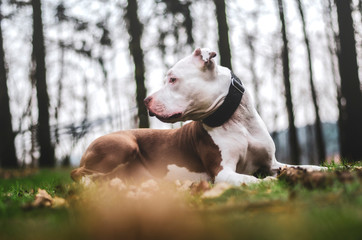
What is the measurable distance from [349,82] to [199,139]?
5286 mm

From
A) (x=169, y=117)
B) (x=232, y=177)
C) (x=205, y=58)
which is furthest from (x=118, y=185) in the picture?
(x=205, y=58)

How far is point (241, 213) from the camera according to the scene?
5.29 ft

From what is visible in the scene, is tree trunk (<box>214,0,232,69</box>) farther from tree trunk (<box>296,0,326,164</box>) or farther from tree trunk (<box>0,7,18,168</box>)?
tree trunk (<box>0,7,18,168</box>)

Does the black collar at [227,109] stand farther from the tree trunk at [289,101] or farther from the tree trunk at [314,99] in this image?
the tree trunk at [314,99]

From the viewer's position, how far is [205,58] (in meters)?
3.44

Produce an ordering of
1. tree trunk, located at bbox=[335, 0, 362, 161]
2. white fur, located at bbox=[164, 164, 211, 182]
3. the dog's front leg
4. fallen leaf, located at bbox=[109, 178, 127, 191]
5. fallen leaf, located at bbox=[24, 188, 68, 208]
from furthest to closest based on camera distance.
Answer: tree trunk, located at bbox=[335, 0, 362, 161], white fur, located at bbox=[164, 164, 211, 182], the dog's front leg, fallen leaf, located at bbox=[109, 178, 127, 191], fallen leaf, located at bbox=[24, 188, 68, 208]

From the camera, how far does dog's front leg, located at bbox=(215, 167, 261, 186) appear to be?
9.77ft

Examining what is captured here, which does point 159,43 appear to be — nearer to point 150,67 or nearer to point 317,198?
point 150,67

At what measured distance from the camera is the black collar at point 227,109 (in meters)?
3.45

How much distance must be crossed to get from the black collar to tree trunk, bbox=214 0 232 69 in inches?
162

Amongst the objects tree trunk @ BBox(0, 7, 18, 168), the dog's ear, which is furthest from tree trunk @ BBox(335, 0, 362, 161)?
tree trunk @ BBox(0, 7, 18, 168)

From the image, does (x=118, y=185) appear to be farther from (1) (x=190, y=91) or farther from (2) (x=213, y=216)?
(2) (x=213, y=216)

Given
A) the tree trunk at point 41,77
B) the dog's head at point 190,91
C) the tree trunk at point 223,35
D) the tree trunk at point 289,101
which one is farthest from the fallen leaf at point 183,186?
the tree trunk at point 41,77

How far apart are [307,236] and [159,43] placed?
9560 mm
